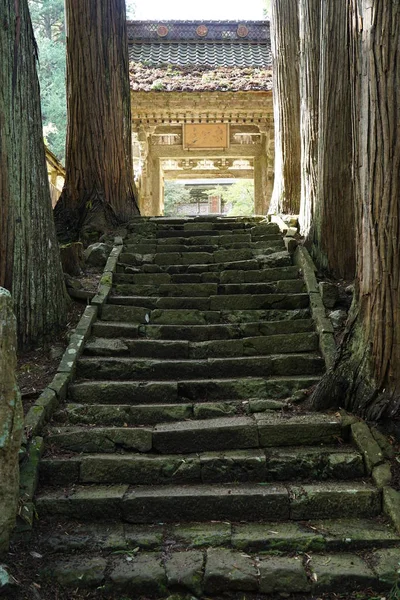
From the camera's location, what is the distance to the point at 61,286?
5.80 meters

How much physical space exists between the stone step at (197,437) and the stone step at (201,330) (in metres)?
1.51

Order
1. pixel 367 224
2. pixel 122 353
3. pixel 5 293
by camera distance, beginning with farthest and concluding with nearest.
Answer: pixel 122 353, pixel 367 224, pixel 5 293

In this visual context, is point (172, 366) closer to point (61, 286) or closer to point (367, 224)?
point (61, 286)

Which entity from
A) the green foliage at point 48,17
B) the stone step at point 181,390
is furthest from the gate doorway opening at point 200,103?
the stone step at point 181,390

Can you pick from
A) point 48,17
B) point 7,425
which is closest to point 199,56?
point 48,17

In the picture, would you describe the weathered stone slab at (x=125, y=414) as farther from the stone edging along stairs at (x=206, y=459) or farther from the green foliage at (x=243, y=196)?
the green foliage at (x=243, y=196)

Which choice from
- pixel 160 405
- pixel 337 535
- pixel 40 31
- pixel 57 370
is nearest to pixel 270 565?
pixel 337 535

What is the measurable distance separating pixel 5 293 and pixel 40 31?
76.1 feet

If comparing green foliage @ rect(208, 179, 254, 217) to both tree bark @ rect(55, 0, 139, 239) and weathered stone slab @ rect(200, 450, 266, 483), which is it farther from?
weathered stone slab @ rect(200, 450, 266, 483)

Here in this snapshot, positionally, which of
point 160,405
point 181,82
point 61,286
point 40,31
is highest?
point 40,31

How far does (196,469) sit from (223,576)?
95 cm

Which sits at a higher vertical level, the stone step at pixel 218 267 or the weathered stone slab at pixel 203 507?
the stone step at pixel 218 267

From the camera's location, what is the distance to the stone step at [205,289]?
6.45m

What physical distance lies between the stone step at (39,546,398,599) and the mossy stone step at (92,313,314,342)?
2.72 m
